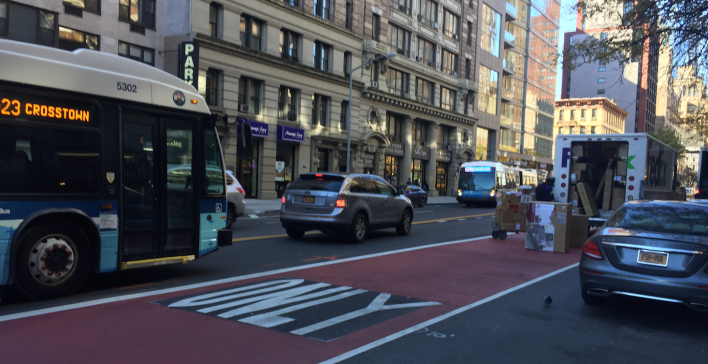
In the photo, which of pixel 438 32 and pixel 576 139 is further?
pixel 438 32

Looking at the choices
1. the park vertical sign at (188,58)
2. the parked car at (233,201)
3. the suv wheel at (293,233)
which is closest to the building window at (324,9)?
the park vertical sign at (188,58)

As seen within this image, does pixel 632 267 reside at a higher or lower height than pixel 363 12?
lower

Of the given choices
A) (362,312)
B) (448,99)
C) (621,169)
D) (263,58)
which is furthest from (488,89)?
(362,312)

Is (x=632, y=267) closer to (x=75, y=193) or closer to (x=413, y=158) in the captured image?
(x=75, y=193)

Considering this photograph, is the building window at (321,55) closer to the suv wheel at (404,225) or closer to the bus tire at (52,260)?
the suv wheel at (404,225)

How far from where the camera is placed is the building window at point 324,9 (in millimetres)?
33312

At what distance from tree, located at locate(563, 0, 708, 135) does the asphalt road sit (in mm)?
6041

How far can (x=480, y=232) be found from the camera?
16953 mm

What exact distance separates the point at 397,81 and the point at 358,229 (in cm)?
3057

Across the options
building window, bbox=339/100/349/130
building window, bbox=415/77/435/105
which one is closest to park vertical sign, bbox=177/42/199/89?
building window, bbox=339/100/349/130

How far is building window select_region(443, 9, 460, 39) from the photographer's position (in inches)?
1875

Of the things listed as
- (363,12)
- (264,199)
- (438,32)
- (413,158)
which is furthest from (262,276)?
(438,32)

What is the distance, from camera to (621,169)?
15.0m

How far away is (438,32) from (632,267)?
42.4m
